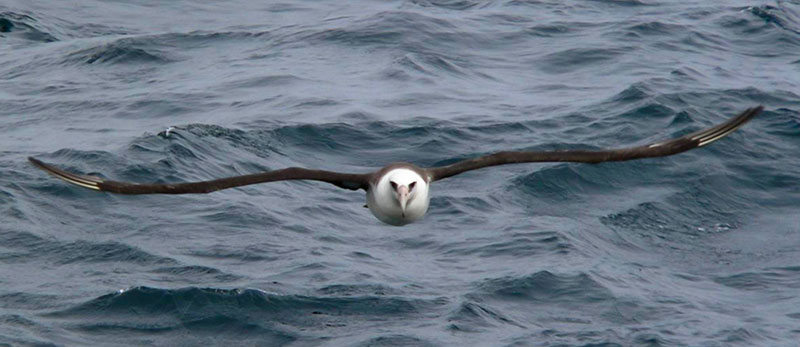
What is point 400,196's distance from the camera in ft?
51.4

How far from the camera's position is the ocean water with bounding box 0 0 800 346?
19.3m

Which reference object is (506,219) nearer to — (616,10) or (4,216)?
(4,216)

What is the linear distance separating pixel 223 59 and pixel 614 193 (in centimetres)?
1217

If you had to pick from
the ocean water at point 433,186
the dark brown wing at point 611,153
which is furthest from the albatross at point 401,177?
the ocean water at point 433,186

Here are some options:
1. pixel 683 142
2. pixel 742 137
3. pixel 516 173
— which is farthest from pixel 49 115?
pixel 683 142

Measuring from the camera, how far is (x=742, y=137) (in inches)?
1021

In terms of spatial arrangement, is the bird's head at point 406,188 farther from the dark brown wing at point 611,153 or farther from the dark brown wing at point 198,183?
the dark brown wing at point 198,183

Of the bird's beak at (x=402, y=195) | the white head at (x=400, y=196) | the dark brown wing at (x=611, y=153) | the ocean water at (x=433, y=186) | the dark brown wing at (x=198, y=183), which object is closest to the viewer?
the dark brown wing at (x=198, y=183)

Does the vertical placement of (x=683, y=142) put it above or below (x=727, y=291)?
above

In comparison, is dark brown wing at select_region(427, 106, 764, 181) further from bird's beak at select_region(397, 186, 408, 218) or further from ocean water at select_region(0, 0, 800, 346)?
ocean water at select_region(0, 0, 800, 346)

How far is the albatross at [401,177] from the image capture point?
15164 mm

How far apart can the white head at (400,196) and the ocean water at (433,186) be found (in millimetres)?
2903

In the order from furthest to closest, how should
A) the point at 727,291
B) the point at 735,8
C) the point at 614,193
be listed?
the point at 735,8 → the point at 614,193 → the point at 727,291

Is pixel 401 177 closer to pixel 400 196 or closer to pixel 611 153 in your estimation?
pixel 400 196
